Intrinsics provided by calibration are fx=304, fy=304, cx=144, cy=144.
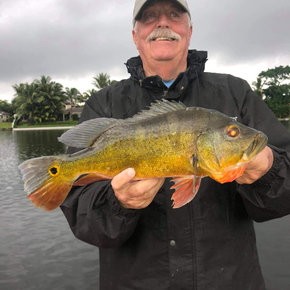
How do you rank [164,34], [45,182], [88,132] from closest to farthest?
[45,182] → [88,132] → [164,34]

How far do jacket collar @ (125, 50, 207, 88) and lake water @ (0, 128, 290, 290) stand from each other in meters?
7.40

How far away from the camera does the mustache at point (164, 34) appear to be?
3.37 m

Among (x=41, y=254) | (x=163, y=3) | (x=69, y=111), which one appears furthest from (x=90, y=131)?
(x=69, y=111)

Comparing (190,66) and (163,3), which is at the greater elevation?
(163,3)

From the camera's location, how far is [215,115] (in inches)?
97.3

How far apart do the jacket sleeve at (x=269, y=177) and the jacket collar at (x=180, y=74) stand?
24.6 inches

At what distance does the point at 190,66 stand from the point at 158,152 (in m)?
1.42

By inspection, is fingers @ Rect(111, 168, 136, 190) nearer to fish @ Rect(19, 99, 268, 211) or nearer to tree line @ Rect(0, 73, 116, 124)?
fish @ Rect(19, 99, 268, 211)

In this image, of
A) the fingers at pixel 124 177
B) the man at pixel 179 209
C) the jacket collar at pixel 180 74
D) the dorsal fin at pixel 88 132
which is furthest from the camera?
the jacket collar at pixel 180 74

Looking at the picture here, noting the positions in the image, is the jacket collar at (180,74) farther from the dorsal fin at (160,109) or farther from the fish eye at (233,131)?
the fish eye at (233,131)

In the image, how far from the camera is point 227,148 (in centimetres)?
235

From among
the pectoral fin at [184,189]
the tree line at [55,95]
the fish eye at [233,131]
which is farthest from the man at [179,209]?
the tree line at [55,95]

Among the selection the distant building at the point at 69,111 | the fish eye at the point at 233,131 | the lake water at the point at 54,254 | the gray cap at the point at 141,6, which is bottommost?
the lake water at the point at 54,254

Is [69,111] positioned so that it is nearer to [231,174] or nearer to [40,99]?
[40,99]
